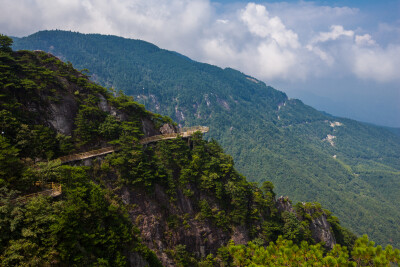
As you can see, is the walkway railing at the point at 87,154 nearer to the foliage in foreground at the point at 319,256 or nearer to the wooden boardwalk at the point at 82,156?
the wooden boardwalk at the point at 82,156

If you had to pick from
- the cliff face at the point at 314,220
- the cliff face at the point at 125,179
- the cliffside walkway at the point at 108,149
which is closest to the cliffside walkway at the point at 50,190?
the cliff face at the point at 125,179

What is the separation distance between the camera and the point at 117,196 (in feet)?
104

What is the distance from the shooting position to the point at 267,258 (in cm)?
1889

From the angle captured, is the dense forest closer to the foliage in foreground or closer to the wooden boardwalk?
the foliage in foreground

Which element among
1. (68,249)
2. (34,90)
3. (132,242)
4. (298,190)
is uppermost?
(34,90)

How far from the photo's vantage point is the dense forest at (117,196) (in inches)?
685

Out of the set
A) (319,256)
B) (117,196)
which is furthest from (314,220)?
(117,196)

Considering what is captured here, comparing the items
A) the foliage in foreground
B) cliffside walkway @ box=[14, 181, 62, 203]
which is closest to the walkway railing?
cliffside walkway @ box=[14, 181, 62, 203]

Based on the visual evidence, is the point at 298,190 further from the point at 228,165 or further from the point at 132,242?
the point at 132,242

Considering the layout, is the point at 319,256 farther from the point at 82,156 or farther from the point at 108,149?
the point at 82,156

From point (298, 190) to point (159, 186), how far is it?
170572 mm

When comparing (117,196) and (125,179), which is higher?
(125,179)

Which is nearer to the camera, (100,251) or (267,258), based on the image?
(267,258)

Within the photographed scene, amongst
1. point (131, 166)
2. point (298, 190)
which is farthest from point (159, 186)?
point (298, 190)
